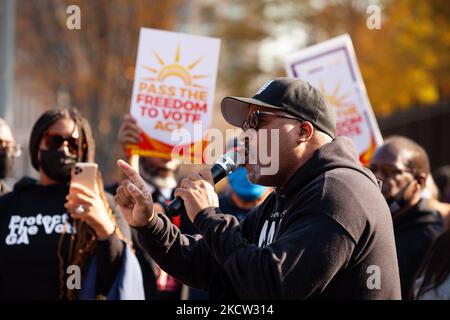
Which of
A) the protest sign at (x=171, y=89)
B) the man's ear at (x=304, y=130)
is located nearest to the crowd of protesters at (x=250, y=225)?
the man's ear at (x=304, y=130)

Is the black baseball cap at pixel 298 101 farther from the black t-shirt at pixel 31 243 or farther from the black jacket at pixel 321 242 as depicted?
the black t-shirt at pixel 31 243

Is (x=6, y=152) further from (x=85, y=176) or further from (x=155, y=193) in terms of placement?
(x=85, y=176)

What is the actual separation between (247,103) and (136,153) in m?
2.11

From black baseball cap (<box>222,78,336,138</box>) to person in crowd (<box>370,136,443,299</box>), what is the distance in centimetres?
221

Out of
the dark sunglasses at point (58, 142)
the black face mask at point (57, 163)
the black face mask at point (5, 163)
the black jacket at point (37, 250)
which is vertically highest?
the dark sunglasses at point (58, 142)

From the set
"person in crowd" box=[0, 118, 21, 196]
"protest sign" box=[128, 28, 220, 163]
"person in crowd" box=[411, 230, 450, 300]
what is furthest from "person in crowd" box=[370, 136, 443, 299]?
"person in crowd" box=[0, 118, 21, 196]

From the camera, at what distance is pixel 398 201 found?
19.2ft

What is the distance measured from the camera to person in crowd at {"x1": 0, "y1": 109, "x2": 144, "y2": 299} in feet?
15.9

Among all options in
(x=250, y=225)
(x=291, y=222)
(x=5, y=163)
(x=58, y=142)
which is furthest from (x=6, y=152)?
(x=291, y=222)

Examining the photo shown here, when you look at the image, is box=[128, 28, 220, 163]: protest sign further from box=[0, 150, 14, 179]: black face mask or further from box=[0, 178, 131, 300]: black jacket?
box=[0, 150, 14, 179]: black face mask

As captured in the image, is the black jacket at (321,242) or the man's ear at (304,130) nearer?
the black jacket at (321,242)

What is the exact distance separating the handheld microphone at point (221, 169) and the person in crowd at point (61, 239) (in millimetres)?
1247

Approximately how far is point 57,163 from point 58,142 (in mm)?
152

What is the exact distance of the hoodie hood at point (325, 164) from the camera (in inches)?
134
